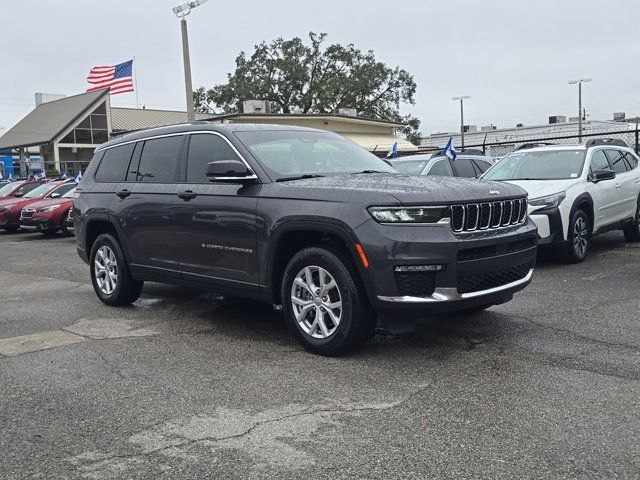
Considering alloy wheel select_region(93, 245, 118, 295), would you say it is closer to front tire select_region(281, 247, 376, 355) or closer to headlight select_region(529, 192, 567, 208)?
front tire select_region(281, 247, 376, 355)

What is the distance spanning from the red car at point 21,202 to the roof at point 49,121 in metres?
25.2

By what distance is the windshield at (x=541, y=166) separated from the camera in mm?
9914

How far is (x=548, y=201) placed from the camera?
9.08 metres

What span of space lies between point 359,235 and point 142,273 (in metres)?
3.10

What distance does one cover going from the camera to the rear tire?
11.1 m

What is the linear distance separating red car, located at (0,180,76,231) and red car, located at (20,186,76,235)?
37.0 inches

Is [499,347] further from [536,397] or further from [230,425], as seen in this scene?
[230,425]

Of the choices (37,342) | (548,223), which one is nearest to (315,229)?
(37,342)

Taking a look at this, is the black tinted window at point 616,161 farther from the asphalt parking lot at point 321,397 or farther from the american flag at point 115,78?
the american flag at point 115,78

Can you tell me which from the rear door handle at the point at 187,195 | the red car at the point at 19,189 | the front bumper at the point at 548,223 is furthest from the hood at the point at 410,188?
the red car at the point at 19,189

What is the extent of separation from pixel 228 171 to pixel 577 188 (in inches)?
228

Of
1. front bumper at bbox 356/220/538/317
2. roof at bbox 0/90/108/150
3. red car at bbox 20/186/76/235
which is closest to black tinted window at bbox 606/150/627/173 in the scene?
front bumper at bbox 356/220/538/317

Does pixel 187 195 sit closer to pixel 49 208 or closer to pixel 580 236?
pixel 580 236

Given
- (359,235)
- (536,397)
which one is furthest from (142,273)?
(536,397)
